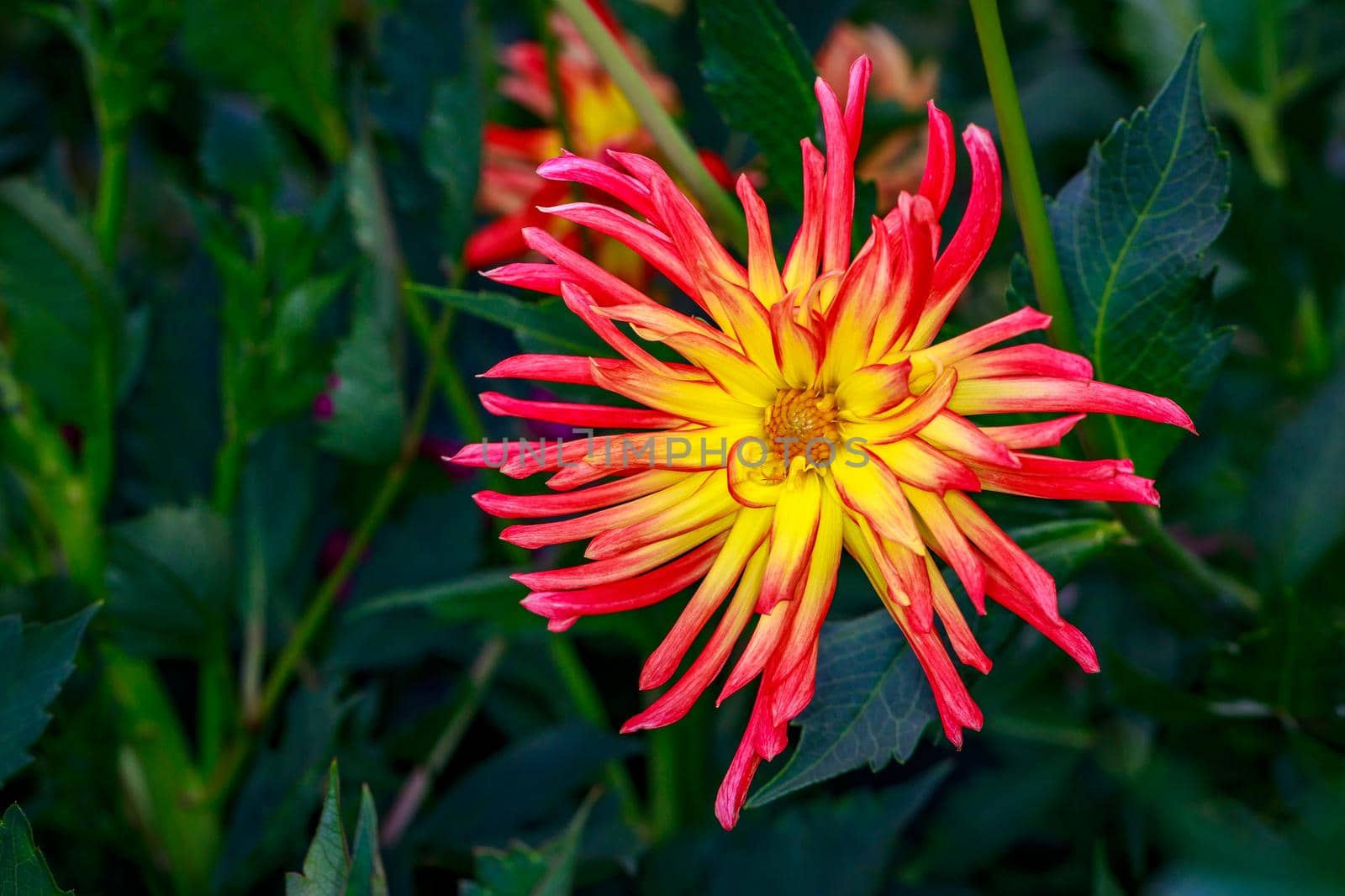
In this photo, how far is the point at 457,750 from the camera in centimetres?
80

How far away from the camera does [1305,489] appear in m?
0.70

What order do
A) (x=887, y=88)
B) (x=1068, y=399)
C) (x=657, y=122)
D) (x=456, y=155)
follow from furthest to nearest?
1. (x=887, y=88)
2. (x=456, y=155)
3. (x=657, y=122)
4. (x=1068, y=399)

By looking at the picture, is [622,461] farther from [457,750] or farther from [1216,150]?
[457,750]

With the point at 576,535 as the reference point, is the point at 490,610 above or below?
below

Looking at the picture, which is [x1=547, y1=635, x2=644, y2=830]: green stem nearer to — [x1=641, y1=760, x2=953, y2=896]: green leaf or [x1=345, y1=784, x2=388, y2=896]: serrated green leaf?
[x1=641, y1=760, x2=953, y2=896]: green leaf

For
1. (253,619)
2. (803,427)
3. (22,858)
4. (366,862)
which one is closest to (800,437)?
(803,427)

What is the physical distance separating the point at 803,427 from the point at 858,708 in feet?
0.39

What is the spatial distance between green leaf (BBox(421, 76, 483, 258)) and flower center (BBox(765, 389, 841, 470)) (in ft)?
0.89

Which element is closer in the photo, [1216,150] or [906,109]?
[1216,150]

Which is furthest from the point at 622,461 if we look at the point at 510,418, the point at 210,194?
the point at 210,194

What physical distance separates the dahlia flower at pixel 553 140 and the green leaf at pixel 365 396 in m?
0.08

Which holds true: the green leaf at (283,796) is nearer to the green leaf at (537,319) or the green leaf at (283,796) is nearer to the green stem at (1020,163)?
the green leaf at (537,319)

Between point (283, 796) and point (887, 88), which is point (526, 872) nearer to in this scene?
point (283, 796)

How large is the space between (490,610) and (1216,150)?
42cm
